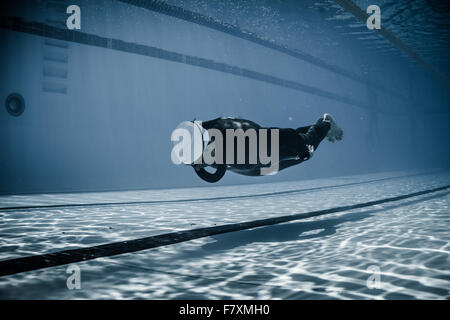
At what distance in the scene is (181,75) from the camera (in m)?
9.30

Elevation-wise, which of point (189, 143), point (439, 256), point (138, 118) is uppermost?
point (138, 118)

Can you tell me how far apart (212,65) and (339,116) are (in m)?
6.56

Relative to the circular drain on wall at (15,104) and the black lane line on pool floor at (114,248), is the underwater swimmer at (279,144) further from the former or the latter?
the circular drain on wall at (15,104)

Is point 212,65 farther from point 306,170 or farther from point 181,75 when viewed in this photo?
point 306,170

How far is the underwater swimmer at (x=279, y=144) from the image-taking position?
10.8ft

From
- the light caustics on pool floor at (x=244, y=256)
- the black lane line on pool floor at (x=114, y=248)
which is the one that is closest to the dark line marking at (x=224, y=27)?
the light caustics on pool floor at (x=244, y=256)

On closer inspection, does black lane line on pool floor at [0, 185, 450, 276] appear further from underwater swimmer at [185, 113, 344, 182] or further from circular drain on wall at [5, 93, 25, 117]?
circular drain on wall at [5, 93, 25, 117]

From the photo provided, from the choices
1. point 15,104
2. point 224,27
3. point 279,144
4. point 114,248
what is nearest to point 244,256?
point 114,248

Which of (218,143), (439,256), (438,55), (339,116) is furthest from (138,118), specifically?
(438,55)

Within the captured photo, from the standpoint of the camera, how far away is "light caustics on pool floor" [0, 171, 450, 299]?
1.76m

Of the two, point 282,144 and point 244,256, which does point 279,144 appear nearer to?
point 282,144

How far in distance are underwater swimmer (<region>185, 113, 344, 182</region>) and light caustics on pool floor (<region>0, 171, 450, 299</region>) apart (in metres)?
0.60

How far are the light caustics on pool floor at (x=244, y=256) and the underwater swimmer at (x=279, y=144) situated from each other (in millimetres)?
602

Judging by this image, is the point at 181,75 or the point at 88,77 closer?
the point at 88,77
